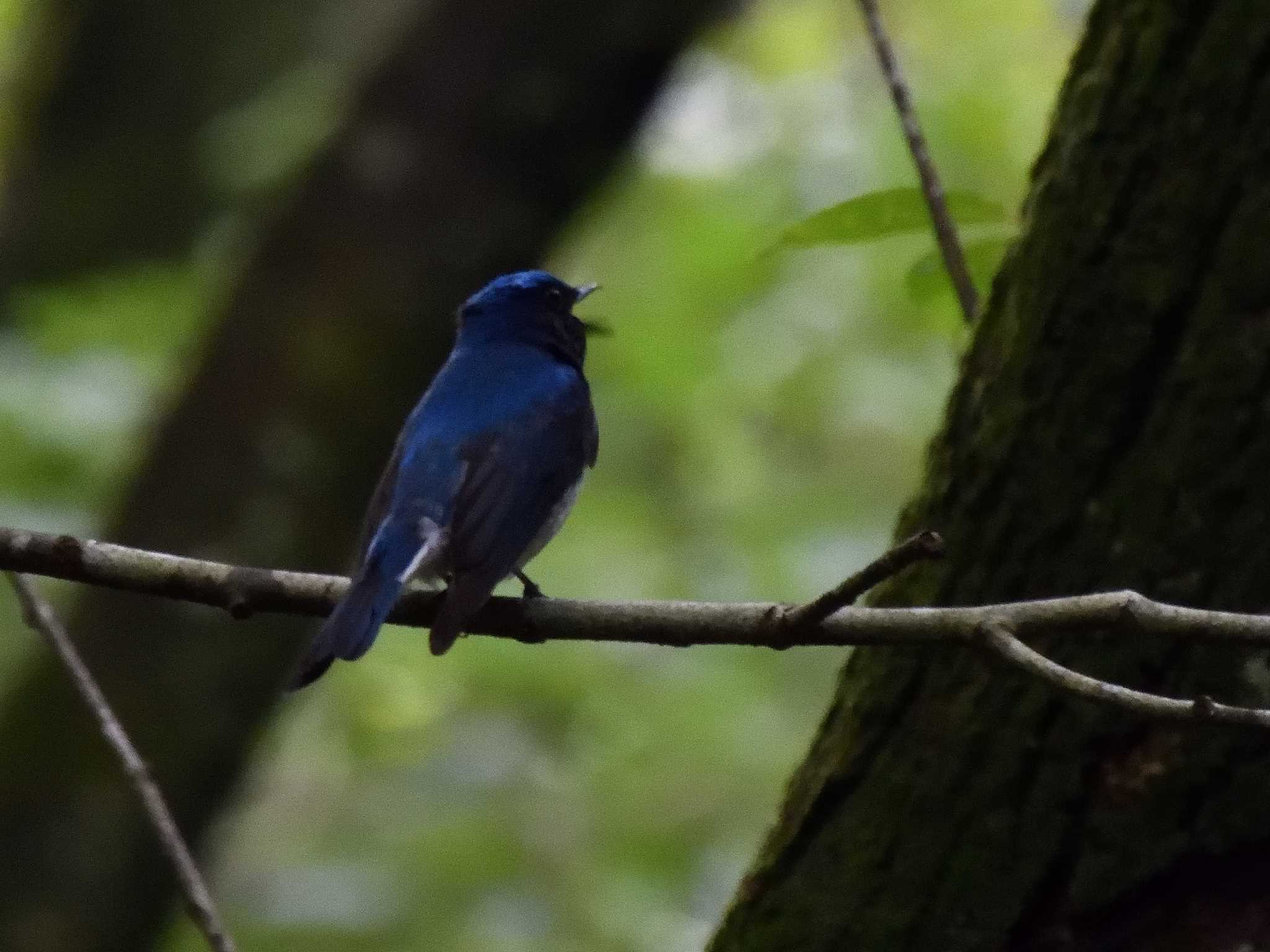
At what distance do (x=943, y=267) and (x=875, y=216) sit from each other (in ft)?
0.96

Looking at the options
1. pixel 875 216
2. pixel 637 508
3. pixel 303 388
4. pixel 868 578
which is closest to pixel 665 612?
pixel 868 578

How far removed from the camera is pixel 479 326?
13.8ft

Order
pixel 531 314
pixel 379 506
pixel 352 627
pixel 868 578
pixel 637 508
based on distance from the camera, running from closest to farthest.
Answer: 1. pixel 868 578
2. pixel 352 627
3. pixel 379 506
4. pixel 531 314
5. pixel 637 508

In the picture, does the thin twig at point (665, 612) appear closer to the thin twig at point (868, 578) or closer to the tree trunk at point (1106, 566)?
the thin twig at point (868, 578)

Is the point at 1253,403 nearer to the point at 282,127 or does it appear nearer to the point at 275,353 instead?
the point at 275,353

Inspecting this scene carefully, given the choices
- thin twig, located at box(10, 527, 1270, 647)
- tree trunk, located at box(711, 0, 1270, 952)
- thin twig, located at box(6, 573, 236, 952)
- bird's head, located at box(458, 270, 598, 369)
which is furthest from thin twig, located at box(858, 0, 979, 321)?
thin twig, located at box(6, 573, 236, 952)

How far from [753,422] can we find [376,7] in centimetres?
317

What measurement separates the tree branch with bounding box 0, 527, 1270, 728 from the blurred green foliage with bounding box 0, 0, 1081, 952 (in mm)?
2452

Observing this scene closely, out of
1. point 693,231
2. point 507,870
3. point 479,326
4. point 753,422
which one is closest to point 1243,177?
point 479,326

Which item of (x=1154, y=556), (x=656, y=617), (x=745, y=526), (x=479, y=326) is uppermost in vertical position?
(x=745, y=526)

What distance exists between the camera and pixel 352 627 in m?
2.40

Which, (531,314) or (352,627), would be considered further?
(531,314)

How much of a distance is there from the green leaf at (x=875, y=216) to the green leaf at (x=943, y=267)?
120mm

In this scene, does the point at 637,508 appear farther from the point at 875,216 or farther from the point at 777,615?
the point at 777,615
